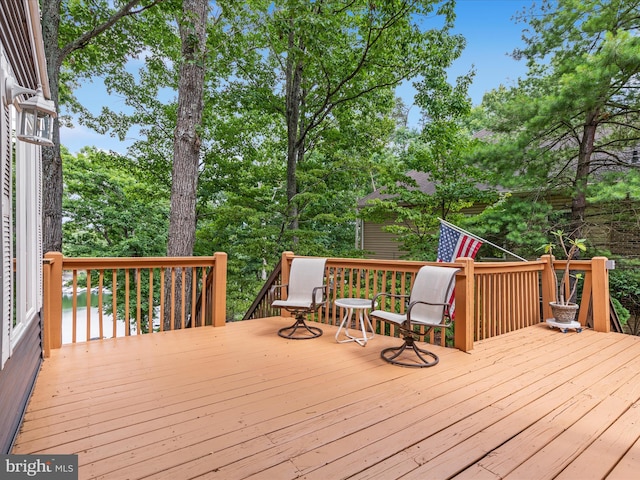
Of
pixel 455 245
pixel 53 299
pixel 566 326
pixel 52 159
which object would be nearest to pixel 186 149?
pixel 52 159

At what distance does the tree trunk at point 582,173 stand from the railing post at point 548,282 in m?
1.34

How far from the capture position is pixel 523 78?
287 inches

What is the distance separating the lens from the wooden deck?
5.92 feet

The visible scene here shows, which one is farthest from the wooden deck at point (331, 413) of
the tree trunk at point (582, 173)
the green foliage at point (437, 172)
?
the green foliage at point (437, 172)

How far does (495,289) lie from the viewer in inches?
175

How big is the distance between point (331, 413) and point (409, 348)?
1643 millimetres

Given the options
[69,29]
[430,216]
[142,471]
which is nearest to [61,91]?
[69,29]

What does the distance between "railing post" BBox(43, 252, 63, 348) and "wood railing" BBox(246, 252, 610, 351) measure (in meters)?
2.63

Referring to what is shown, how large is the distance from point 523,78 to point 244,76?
6.73 meters

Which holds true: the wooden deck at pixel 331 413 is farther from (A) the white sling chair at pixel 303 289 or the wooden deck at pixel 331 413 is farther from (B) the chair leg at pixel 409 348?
(A) the white sling chair at pixel 303 289

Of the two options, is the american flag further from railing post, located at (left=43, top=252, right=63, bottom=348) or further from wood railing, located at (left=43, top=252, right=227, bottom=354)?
railing post, located at (left=43, top=252, right=63, bottom=348)

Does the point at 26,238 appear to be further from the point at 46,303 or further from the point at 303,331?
the point at 303,331

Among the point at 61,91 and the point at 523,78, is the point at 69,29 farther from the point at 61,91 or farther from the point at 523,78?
the point at 523,78

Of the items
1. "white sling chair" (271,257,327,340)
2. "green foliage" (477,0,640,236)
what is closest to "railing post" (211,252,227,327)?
"white sling chair" (271,257,327,340)
